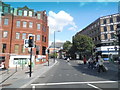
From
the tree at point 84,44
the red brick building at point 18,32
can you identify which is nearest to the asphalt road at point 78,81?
the red brick building at point 18,32

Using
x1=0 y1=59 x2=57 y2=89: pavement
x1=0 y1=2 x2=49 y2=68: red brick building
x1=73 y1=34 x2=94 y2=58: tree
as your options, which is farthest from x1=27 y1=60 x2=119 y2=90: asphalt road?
x1=73 y1=34 x2=94 y2=58: tree

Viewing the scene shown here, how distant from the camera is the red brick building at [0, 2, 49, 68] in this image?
2981 centimetres

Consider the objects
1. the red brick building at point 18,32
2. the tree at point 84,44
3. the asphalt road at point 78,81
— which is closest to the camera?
the asphalt road at point 78,81

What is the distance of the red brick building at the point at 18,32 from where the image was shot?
97.8ft

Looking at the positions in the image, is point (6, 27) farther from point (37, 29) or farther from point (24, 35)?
point (37, 29)

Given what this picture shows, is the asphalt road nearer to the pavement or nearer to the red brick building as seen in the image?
the pavement

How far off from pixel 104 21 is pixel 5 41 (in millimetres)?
36119

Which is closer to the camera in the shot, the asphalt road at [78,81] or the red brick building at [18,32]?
the asphalt road at [78,81]

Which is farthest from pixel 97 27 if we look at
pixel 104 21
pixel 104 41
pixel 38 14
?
pixel 38 14

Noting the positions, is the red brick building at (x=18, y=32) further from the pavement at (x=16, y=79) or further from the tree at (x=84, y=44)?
the tree at (x=84, y=44)

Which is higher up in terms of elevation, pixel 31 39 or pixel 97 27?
pixel 97 27

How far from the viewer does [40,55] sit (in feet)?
111

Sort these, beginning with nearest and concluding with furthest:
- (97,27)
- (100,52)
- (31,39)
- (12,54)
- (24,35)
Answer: (31,39) → (12,54) → (24,35) → (100,52) → (97,27)

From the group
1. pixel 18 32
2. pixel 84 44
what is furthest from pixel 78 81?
pixel 84 44
